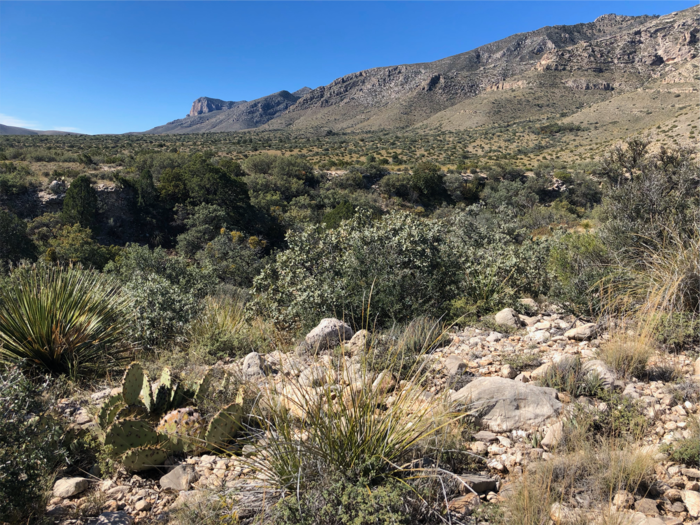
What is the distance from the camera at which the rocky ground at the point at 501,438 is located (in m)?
1.93

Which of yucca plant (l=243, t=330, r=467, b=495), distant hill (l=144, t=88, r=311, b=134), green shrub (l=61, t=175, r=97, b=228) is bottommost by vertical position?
yucca plant (l=243, t=330, r=467, b=495)

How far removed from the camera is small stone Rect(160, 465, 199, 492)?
226 cm

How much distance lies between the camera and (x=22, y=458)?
1.95m

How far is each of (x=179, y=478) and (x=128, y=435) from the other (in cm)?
54

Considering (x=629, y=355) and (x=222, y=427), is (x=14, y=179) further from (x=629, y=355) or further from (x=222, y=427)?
(x=629, y=355)

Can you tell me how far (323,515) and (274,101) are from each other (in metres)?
172

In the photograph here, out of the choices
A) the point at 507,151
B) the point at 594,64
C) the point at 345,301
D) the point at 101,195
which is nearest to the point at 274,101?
the point at 594,64

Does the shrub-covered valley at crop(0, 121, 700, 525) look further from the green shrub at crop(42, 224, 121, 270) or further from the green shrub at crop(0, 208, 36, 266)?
the green shrub at crop(0, 208, 36, 266)

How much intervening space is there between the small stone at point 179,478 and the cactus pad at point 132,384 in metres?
0.98

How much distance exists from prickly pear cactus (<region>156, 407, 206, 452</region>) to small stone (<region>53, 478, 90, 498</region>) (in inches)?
19.5

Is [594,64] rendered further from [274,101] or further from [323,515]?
[274,101]

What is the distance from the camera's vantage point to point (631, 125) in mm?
44719

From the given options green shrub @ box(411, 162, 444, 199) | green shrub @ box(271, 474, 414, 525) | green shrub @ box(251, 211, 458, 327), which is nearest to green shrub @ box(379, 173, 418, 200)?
green shrub @ box(411, 162, 444, 199)

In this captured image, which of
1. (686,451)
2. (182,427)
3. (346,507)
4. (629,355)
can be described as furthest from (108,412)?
(629,355)
